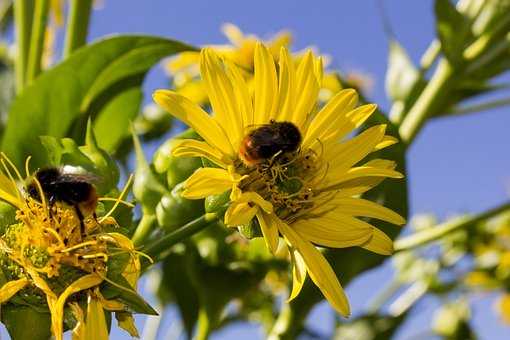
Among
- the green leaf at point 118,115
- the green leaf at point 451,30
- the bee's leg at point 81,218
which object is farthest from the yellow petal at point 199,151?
the green leaf at point 451,30

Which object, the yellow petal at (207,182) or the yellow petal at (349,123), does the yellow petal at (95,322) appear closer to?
the yellow petal at (207,182)

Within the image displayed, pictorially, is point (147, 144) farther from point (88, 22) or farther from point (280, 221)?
→ point (280, 221)

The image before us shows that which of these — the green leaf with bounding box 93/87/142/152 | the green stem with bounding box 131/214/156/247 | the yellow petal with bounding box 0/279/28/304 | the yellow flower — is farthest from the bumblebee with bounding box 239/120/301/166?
the green leaf with bounding box 93/87/142/152

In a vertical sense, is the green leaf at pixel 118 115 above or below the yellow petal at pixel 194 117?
below

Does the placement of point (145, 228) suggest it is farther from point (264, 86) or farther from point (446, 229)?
point (446, 229)

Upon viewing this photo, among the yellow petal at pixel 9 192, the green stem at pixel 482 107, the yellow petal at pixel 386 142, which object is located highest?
the yellow petal at pixel 386 142

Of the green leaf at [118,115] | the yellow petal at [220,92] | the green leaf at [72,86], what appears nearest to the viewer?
the yellow petal at [220,92]
